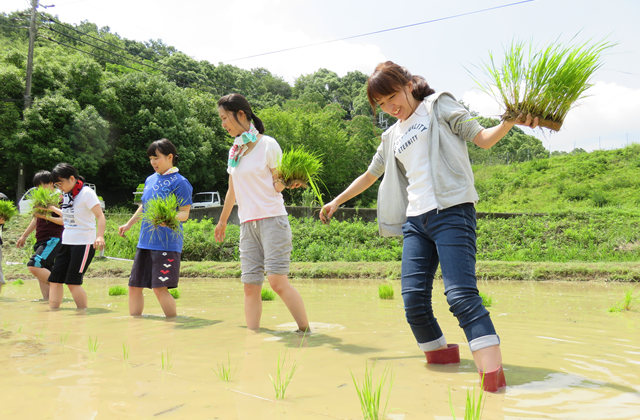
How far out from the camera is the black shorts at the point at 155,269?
13.2 feet

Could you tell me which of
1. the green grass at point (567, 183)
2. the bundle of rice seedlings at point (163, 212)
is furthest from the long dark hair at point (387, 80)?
the green grass at point (567, 183)

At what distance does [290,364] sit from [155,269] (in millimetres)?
2071

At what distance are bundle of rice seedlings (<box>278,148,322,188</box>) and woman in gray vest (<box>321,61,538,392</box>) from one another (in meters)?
0.75

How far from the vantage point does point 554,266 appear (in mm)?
7848

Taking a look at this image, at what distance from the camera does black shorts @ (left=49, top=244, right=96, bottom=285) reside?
4.75 m

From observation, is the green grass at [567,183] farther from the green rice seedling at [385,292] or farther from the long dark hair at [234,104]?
the long dark hair at [234,104]

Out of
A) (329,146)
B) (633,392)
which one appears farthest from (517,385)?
(329,146)

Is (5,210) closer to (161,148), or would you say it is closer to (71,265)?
(71,265)

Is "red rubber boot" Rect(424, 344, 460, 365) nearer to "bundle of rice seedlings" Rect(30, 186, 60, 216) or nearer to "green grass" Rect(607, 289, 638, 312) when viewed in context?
"green grass" Rect(607, 289, 638, 312)

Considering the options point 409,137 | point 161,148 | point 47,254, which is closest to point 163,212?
point 161,148

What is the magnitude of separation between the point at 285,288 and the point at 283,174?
836 millimetres

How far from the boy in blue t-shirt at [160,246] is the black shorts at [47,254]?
207 centimetres

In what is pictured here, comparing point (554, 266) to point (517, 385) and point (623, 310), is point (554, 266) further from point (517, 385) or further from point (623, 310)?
point (517, 385)

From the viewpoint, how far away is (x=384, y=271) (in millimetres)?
8281
